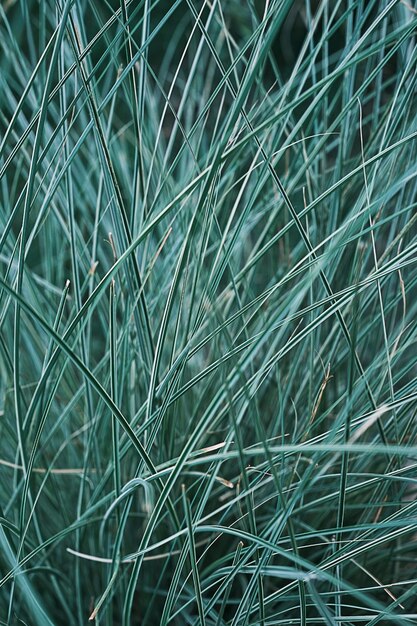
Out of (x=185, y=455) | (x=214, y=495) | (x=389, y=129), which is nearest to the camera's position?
(x=185, y=455)

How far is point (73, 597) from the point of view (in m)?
0.50

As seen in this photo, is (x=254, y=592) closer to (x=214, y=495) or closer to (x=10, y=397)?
(x=214, y=495)

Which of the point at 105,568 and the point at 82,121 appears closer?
the point at 105,568

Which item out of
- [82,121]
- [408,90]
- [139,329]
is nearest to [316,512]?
[139,329]

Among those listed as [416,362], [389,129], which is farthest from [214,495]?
[389,129]

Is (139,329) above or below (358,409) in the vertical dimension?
above

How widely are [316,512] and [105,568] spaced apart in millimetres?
151

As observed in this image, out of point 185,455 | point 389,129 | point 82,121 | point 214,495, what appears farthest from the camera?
point 82,121

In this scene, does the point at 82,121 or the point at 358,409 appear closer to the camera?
Answer: the point at 358,409

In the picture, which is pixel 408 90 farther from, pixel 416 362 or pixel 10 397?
pixel 10 397

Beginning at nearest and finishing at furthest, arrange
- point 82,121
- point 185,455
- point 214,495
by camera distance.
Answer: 1. point 185,455
2. point 214,495
3. point 82,121

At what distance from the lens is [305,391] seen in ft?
1.84

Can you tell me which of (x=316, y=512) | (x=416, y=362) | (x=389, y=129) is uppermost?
(x=389, y=129)

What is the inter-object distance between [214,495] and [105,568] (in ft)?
0.33
